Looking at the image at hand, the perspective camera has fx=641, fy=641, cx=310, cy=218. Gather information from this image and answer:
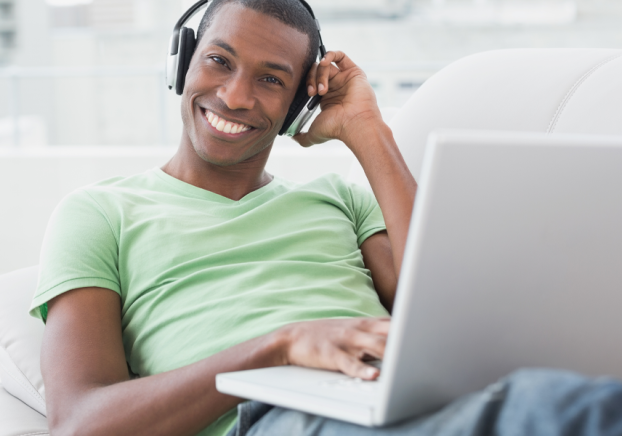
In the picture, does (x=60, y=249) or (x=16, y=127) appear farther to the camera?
(x=16, y=127)

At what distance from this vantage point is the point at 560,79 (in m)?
1.31

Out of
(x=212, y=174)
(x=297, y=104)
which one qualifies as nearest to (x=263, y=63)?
(x=297, y=104)

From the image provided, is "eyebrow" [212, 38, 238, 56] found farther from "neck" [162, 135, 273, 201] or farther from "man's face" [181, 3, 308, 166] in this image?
"neck" [162, 135, 273, 201]

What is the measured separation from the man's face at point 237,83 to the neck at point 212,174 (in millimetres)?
33

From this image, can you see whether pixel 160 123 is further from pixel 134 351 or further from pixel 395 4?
pixel 395 4

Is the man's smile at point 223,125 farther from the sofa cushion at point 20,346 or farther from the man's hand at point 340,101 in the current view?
the sofa cushion at point 20,346

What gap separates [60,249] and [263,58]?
51 cm

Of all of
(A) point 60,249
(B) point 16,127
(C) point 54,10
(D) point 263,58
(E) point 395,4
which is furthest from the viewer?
(C) point 54,10

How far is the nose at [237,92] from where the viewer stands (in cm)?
121

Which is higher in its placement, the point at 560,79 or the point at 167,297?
the point at 560,79

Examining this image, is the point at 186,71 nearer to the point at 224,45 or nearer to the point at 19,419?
the point at 224,45

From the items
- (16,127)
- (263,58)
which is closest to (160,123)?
(16,127)

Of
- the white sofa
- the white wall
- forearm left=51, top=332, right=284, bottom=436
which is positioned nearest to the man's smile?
the white sofa

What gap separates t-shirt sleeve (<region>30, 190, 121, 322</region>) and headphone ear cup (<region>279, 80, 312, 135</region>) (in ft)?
1.42
